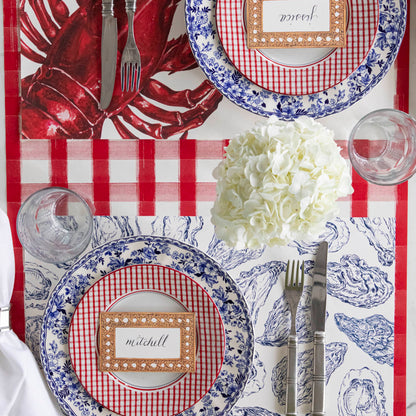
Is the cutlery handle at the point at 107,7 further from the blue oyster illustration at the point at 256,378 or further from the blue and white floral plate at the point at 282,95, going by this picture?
the blue oyster illustration at the point at 256,378

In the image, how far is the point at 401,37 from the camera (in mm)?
754

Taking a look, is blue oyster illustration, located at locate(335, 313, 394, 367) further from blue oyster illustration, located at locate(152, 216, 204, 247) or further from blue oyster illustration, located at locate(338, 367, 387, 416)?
blue oyster illustration, located at locate(152, 216, 204, 247)

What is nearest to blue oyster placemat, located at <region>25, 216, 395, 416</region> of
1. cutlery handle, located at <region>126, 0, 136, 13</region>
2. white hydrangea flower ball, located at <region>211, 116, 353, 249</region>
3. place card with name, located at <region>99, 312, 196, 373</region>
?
place card with name, located at <region>99, 312, 196, 373</region>

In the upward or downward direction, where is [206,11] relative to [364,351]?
upward

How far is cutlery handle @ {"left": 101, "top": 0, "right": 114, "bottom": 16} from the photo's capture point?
30.2 inches

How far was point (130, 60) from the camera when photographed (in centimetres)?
77

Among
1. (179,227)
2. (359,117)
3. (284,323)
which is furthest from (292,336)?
(359,117)

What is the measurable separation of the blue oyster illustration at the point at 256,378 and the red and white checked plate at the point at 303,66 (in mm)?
435

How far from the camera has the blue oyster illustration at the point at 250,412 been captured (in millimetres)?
799

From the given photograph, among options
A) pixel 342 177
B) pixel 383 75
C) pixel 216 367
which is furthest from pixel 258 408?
pixel 383 75

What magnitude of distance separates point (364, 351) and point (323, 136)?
39 cm

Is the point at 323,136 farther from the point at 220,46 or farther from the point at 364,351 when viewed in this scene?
the point at 364,351

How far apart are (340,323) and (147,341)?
31 centimetres

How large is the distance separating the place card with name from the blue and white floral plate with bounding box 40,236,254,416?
53 mm
